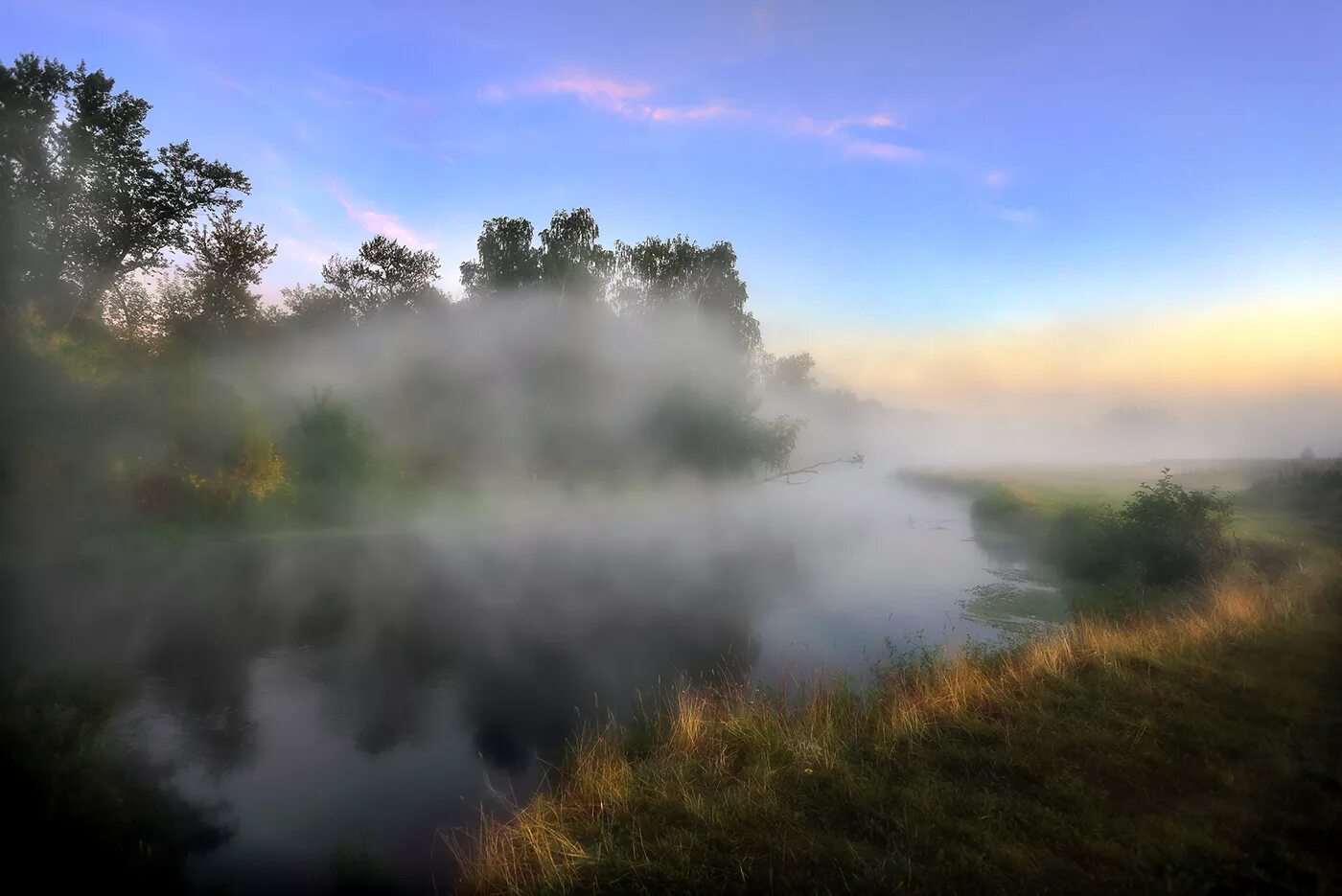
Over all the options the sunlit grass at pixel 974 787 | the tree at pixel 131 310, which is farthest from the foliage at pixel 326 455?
the sunlit grass at pixel 974 787

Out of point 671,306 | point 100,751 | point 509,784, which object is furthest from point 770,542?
point 100,751

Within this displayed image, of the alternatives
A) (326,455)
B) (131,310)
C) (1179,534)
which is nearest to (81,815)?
(1179,534)

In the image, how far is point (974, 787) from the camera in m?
6.30

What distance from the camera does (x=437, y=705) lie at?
40.1ft

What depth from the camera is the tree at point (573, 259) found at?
40750 mm

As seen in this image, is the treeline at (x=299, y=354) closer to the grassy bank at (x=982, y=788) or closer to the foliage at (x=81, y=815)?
the foliage at (x=81, y=815)

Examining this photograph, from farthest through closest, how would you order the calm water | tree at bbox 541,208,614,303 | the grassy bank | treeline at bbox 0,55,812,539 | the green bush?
tree at bbox 541,208,614,303, treeline at bbox 0,55,812,539, the green bush, the calm water, the grassy bank

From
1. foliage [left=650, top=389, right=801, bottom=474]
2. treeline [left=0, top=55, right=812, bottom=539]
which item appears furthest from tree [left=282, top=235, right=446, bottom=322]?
foliage [left=650, top=389, right=801, bottom=474]

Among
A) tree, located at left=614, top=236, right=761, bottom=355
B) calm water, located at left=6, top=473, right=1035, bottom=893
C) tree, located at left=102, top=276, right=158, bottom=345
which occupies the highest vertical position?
tree, located at left=614, top=236, right=761, bottom=355

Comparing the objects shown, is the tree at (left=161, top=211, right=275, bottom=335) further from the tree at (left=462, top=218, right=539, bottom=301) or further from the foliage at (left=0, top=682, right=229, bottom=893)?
the foliage at (left=0, top=682, right=229, bottom=893)

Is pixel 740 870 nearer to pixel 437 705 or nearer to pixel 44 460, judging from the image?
pixel 437 705

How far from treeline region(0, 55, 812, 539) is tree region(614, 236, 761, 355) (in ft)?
0.50

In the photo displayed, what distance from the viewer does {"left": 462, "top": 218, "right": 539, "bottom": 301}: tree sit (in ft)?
139

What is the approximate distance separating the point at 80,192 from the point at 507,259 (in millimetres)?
21669
